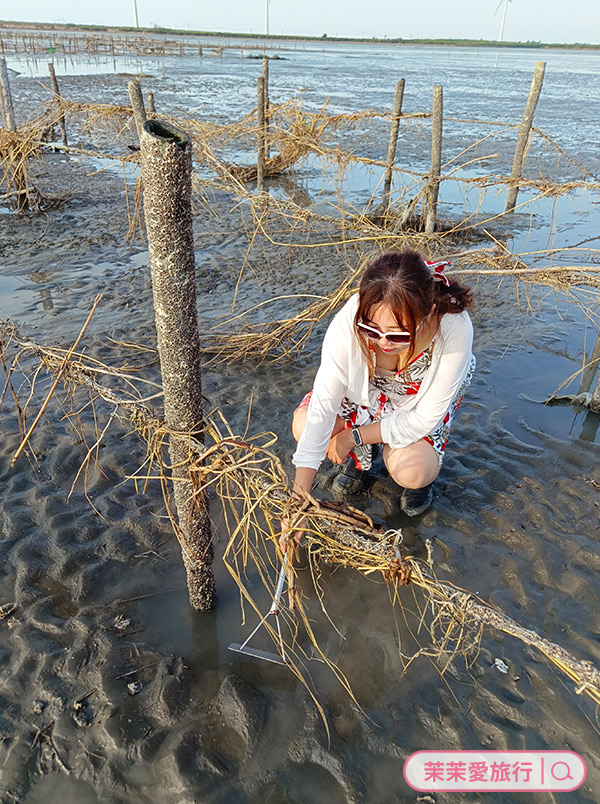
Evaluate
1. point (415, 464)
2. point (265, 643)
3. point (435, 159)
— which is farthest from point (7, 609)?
point (435, 159)

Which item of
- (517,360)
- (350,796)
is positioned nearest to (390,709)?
(350,796)

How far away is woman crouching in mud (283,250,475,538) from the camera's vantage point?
1.97 meters

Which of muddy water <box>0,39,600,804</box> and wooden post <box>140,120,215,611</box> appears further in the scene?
muddy water <box>0,39,600,804</box>

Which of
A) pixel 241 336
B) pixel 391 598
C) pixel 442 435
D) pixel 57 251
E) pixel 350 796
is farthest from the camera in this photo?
pixel 57 251

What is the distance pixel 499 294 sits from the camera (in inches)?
227

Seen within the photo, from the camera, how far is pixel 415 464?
2.63m

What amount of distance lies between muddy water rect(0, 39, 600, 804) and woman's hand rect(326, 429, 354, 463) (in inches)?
12.8

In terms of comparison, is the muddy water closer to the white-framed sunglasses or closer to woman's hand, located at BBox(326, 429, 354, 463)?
woman's hand, located at BBox(326, 429, 354, 463)

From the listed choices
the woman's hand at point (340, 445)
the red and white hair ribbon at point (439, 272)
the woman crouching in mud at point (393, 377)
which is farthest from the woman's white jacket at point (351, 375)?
the woman's hand at point (340, 445)

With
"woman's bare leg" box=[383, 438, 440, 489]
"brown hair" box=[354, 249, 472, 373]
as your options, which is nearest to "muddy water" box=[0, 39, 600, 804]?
"woman's bare leg" box=[383, 438, 440, 489]

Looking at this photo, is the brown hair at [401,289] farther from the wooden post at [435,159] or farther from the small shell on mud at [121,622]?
the wooden post at [435,159]

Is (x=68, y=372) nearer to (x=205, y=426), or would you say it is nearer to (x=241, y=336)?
(x=205, y=426)

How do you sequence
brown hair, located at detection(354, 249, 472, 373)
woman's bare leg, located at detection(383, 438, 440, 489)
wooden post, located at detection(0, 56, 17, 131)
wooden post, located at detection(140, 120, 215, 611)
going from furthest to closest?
wooden post, located at detection(0, 56, 17, 131) < woman's bare leg, located at detection(383, 438, 440, 489) < brown hair, located at detection(354, 249, 472, 373) < wooden post, located at detection(140, 120, 215, 611)

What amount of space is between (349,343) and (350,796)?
1.66 metres
